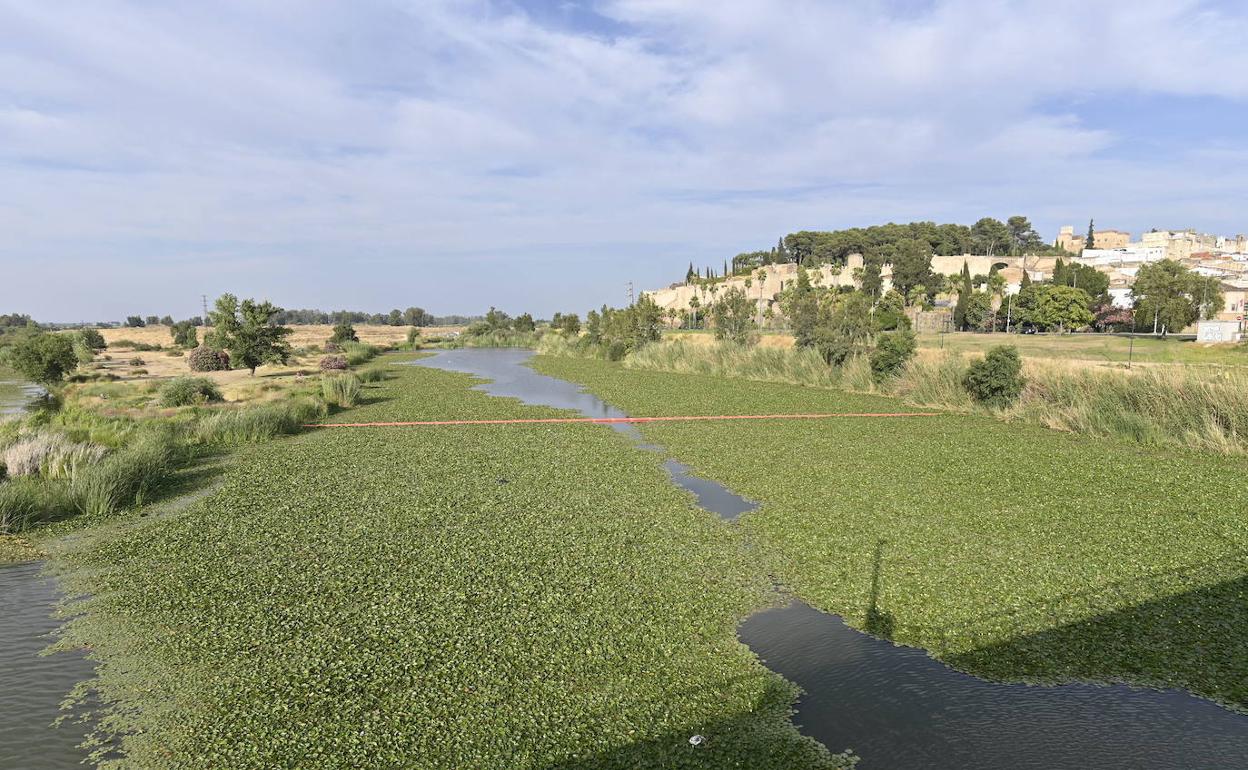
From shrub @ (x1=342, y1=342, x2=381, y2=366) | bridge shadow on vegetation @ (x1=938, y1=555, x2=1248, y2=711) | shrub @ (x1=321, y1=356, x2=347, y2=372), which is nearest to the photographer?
bridge shadow on vegetation @ (x1=938, y1=555, x2=1248, y2=711)

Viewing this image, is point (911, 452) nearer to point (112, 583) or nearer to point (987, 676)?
point (987, 676)

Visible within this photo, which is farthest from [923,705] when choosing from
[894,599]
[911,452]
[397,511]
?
[911,452]

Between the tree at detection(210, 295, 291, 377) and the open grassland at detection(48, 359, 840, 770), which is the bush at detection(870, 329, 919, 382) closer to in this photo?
the open grassland at detection(48, 359, 840, 770)

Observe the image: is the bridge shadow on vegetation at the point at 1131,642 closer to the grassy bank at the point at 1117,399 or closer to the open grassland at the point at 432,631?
the open grassland at the point at 432,631

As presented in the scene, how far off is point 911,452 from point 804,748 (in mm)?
8934

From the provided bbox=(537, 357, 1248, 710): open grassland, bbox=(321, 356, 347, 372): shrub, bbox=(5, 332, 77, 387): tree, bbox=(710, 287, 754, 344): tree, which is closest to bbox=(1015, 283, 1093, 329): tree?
bbox=(710, 287, 754, 344): tree

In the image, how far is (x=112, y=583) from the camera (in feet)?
21.2

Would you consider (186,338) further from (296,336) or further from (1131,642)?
(1131,642)

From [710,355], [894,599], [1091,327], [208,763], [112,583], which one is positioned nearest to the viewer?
[208,763]

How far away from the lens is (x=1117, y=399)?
44.8 feet

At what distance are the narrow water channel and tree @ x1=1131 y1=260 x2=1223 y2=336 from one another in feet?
180

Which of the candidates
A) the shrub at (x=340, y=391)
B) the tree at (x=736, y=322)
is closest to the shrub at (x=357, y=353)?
the shrub at (x=340, y=391)

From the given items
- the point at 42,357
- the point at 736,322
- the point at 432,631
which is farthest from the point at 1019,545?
the point at 42,357

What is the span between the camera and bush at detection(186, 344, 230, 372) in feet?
101
